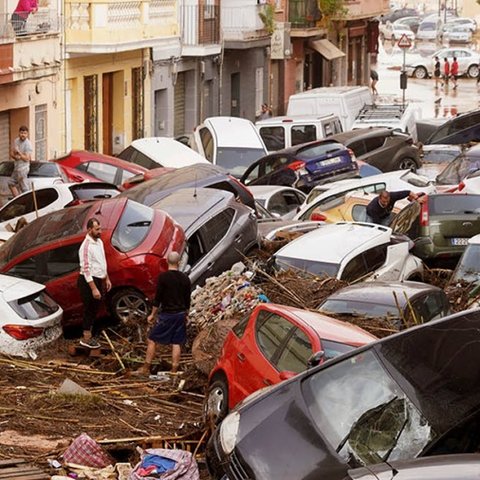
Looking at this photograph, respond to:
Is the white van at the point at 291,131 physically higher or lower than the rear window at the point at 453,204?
lower

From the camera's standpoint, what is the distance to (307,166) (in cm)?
3006

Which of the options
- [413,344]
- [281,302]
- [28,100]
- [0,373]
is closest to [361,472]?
[413,344]

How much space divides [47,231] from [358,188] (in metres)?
8.44

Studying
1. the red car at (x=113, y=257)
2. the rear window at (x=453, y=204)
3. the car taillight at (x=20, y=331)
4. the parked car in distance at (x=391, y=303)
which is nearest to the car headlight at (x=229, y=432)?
the parked car in distance at (x=391, y=303)

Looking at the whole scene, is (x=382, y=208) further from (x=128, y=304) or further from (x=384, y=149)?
(x=384, y=149)

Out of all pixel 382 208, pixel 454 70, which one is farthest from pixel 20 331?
pixel 454 70

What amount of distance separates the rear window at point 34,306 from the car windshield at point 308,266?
3.01 m

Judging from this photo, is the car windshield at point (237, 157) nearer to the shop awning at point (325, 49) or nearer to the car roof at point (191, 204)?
Answer: the car roof at point (191, 204)

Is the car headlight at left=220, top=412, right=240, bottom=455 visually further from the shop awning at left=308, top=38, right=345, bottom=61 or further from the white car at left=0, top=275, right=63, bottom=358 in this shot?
the shop awning at left=308, top=38, right=345, bottom=61

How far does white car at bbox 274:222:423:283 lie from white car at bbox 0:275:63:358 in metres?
3.09

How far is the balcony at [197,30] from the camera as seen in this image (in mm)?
43769

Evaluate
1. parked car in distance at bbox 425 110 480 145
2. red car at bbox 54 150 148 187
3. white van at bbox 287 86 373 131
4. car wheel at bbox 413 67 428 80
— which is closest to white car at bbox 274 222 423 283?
red car at bbox 54 150 148 187

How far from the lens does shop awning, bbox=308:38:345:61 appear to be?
186 ft

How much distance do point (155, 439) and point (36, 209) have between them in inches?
450
